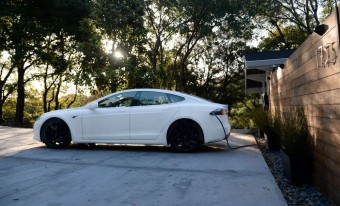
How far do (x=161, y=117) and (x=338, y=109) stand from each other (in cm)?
440

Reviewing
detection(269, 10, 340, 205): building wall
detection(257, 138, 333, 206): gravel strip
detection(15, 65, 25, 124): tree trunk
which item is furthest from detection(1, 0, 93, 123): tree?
detection(257, 138, 333, 206): gravel strip

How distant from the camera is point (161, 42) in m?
20.9

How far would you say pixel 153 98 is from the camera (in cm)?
739

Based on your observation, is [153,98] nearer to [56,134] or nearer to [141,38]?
[56,134]

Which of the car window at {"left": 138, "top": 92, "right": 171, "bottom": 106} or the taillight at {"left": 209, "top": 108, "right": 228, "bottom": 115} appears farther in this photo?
the car window at {"left": 138, "top": 92, "right": 171, "bottom": 106}

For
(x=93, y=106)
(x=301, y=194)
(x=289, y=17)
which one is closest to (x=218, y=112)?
(x=93, y=106)

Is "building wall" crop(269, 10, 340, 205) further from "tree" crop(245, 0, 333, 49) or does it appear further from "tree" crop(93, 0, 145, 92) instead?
"tree" crop(245, 0, 333, 49)

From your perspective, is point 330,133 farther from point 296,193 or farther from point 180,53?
point 180,53

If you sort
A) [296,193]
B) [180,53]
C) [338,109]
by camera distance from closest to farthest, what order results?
[338,109] < [296,193] < [180,53]

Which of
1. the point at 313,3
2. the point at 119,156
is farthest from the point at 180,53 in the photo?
the point at 119,156

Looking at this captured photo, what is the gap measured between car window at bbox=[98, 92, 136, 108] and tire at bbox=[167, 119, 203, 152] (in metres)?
1.14

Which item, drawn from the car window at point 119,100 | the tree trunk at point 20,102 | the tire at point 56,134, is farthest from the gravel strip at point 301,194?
the tree trunk at point 20,102

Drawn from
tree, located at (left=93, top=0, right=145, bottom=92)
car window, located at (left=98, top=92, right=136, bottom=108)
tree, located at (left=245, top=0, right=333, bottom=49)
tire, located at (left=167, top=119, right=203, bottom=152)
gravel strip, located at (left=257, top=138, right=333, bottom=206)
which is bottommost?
gravel strip, located at (left=257, top=138, right=333, bottom=206)

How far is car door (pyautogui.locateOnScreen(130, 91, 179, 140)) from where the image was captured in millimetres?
7141
